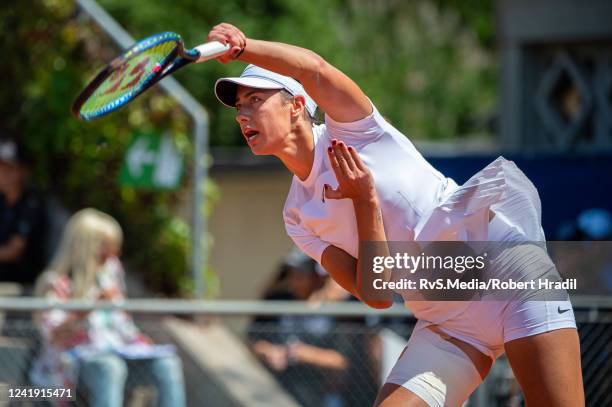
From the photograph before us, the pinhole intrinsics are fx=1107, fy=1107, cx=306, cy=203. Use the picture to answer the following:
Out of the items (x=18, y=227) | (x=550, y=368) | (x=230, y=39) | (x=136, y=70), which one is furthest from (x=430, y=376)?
(x=18, y=227)

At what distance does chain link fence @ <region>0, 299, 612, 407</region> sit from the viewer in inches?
228

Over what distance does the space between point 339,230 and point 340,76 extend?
1.99ft

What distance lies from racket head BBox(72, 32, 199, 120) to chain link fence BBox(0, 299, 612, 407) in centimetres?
221

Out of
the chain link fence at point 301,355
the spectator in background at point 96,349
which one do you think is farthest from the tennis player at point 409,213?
the spectator in background at point 96,349

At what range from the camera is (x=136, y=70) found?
386cm

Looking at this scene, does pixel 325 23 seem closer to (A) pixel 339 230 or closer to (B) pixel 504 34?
(B) pixel 504 34

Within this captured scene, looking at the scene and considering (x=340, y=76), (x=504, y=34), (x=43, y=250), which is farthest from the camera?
(x=504, y=34)

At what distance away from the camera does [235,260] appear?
1323 cm

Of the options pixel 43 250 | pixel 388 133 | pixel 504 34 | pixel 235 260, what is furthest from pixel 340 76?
pixel 235 260

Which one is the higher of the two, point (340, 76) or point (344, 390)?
point (340, 76)

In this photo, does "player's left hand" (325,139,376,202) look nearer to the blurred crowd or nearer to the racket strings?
the racket strings

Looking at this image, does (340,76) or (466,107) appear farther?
(466,107)

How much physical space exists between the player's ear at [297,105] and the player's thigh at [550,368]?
3.57 ft

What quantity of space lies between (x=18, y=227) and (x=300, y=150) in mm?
4319
